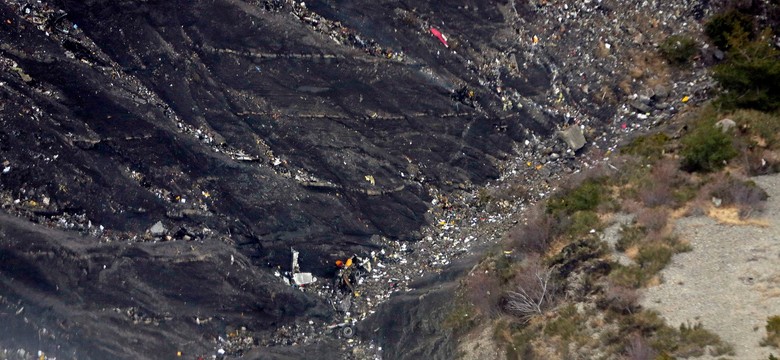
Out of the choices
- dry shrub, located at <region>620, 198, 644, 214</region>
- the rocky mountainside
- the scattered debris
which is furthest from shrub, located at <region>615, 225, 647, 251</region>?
the scattered debris

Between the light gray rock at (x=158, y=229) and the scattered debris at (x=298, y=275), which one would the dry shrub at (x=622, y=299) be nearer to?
the scattered debris at (x=298, y=275)

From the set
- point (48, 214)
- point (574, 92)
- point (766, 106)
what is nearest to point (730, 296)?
point (766, 106)

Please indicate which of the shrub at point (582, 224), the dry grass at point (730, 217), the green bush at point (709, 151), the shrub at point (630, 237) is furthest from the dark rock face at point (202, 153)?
the dry grass at point (730, 217)

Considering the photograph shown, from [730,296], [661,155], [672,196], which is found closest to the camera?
[730,296]

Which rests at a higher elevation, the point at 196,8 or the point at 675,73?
the point at 196,8

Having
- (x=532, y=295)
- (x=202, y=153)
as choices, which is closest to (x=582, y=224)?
(x=532, y=295)

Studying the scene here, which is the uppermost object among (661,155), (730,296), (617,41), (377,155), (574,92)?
(617,41)

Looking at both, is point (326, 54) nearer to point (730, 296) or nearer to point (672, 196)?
point (672, 196)
